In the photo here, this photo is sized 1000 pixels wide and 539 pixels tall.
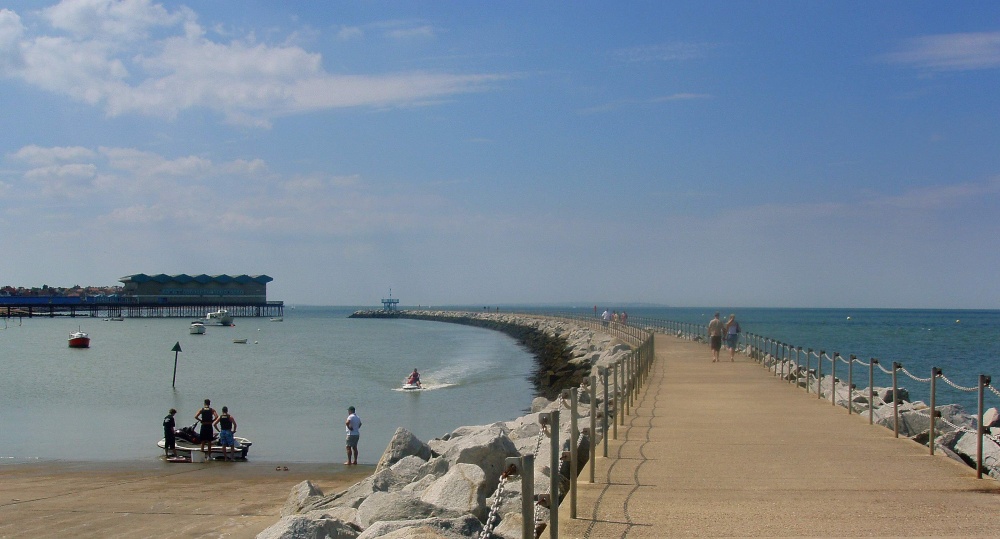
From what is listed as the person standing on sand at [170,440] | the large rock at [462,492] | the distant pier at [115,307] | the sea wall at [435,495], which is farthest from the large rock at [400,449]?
the distant pier at [115,307]

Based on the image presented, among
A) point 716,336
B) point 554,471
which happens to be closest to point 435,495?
point 554,471

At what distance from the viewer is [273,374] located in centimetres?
4400

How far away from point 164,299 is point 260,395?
118051 mm

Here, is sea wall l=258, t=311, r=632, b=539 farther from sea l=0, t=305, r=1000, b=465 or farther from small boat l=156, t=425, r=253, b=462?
sea l=0, t=305, r=1000, b=465

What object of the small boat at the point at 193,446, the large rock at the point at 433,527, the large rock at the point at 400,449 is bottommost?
the small boat at the point at 193,446

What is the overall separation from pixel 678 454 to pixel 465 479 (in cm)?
258

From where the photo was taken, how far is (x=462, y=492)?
826 centimetres

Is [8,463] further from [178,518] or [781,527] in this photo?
[781,527]

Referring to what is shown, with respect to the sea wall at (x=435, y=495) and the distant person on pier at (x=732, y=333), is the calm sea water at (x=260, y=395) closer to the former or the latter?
the distant person on pier at (x=732, y=333)

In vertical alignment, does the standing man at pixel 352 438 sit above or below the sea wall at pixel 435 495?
below

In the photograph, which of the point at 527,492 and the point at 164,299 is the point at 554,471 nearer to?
the point at 527,492

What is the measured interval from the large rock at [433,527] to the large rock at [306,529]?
30cm

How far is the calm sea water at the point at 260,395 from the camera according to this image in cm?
2230

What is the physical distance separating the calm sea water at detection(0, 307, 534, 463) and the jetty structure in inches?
3077
